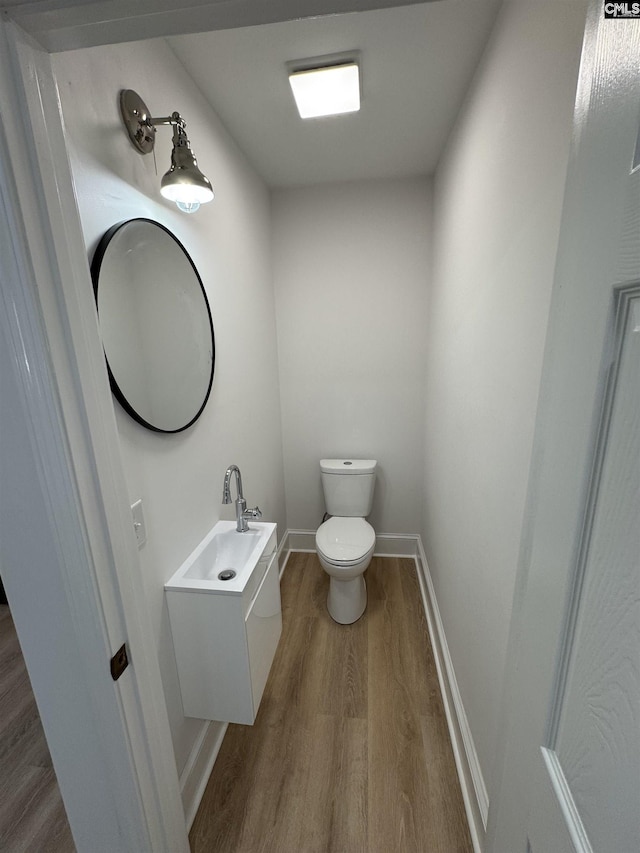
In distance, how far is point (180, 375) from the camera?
1.24 m

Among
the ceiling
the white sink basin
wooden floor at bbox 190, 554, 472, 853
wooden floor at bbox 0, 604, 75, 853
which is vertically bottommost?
wooden floor at bbox 190, 554, 472, 853

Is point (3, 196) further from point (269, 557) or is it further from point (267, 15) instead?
point (269, 557)

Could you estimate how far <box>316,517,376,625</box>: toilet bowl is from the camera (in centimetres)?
190

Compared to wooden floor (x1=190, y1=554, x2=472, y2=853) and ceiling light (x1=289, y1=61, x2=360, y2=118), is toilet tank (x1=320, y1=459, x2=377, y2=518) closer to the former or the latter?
wooden floor (x1=190, y1=554, x2=472, y2=853)

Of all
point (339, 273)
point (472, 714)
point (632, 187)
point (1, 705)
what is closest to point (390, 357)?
point (339, 273)

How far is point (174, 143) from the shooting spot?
1.00 metres

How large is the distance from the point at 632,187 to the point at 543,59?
713 mm

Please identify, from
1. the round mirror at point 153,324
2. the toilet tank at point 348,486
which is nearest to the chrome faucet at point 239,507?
the round mirror at point 153,324

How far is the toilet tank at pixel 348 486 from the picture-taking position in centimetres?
236

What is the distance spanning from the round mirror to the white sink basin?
49 centimetres

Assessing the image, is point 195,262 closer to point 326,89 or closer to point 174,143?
point 174,143

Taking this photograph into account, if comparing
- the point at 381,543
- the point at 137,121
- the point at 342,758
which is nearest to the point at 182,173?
the point at 137,121

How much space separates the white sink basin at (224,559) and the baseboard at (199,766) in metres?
0.60

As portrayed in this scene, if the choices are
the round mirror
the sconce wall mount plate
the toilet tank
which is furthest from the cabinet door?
the sconce wall mount plate
